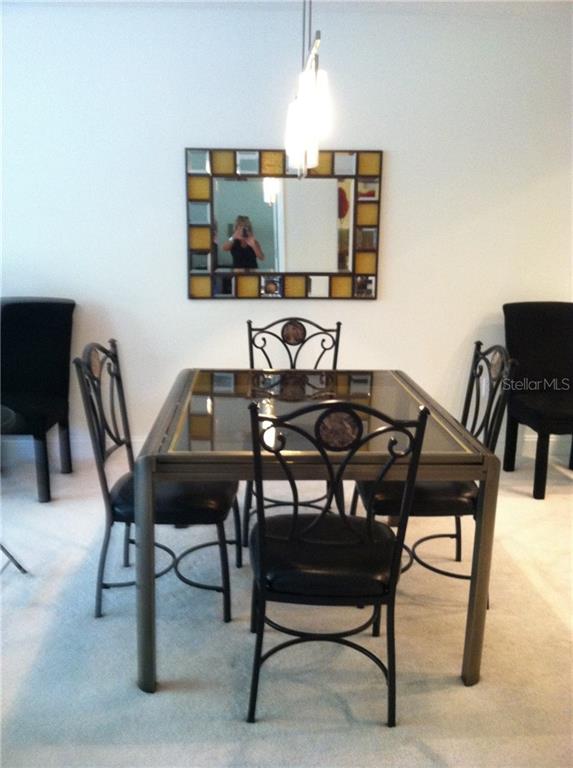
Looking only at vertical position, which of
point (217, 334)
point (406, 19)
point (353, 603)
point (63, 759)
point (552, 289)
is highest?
point (406, 19)

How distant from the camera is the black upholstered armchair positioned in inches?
131

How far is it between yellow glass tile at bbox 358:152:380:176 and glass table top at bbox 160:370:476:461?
1.25 metres

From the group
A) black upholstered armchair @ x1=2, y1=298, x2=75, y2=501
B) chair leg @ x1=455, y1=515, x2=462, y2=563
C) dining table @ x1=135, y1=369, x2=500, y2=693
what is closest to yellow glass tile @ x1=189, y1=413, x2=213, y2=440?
dining table @ x1=135, y1=369, x2=500, y2=693

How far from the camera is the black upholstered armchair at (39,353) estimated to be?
3328mm

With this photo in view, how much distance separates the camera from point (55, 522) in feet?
9.34

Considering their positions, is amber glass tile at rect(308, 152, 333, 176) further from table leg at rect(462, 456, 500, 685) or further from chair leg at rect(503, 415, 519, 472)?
table leg at rect(462, 456, 500, 685)

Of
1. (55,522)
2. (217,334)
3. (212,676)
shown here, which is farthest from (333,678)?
(217,334)

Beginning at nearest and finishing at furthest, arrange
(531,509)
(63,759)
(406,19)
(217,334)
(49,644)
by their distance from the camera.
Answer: (63,759)
(49,644)
(531,509)
(406,19)
(217,334)

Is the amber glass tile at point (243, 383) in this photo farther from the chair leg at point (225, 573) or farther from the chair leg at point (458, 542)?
the chair leg at point (458, 542)

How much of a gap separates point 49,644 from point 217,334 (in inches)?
78.7

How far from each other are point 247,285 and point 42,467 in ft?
4.75

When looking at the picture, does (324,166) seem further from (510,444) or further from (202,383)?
(510,444)

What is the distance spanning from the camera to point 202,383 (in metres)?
2.55

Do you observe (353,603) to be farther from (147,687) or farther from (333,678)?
(147,687)
